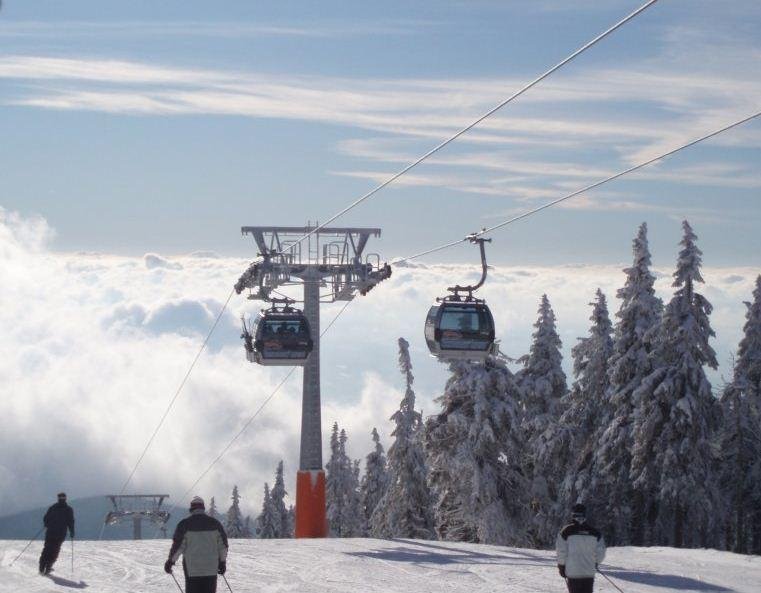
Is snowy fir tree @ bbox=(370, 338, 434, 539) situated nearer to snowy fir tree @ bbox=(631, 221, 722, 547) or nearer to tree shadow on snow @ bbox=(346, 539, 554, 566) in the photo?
snowy fir tree @ bbox=(631, 221, 722, 547)

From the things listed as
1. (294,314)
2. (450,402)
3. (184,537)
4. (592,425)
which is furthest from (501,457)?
(184,537)

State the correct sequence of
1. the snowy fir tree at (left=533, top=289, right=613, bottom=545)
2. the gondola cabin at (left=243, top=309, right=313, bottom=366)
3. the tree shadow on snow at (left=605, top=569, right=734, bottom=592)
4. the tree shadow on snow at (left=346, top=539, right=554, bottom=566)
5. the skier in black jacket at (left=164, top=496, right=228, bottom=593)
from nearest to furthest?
the skier in black jacket at (left=164, top=496, right=228, bottom=593), the tree shadow on snow at (left=605, top=569, right=734, bottom=592), the tree shadow on snow at (left=346, top=539, right=554, bottom=566), the gondola cabin at (left=243, top=309, right=313, bottom=366), the snowy fir tree at (left=533, top=289, right=613, bottom=545)

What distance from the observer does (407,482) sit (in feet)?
181

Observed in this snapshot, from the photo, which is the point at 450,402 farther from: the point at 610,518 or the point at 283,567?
the point at 283,567

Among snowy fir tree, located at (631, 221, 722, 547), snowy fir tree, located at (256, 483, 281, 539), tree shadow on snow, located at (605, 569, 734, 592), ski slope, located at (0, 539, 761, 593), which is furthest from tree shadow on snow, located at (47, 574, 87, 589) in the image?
snowy fir tree, located at (256, 483, 281, 539)

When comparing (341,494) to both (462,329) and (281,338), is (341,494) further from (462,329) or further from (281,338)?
(462,329)

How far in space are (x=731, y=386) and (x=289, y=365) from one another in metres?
23.6

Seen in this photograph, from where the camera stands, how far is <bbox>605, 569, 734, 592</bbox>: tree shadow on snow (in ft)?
71.0

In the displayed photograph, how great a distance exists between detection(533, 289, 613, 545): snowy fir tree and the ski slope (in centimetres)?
1996

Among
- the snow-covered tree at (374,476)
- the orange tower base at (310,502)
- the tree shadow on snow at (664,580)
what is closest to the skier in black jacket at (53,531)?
the tree shadow on snow at (664,580)

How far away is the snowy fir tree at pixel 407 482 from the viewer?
5503 cm

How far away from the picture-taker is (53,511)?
2412cm

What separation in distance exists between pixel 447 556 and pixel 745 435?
88.5ft

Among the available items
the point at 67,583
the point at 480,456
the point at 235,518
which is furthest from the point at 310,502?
the point at 235,518
